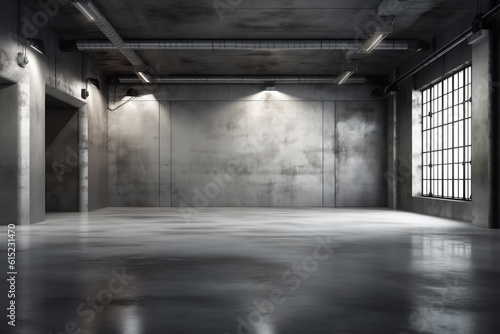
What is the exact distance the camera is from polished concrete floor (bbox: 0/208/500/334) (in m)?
5.15

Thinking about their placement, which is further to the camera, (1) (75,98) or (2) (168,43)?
(1) (75,98)

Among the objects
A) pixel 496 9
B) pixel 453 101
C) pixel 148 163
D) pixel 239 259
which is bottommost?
pixel 239 259

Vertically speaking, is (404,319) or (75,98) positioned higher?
(75,98)

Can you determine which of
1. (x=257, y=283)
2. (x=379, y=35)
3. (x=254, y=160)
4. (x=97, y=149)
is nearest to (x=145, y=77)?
(x=97, y=149)

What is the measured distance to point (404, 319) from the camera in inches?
208

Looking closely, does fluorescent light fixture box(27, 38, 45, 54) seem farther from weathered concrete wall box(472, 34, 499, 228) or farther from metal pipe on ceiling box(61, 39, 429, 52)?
weathered concrete wall box(472, 34, 499, 228)

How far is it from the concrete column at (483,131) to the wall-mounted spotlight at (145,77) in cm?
1365

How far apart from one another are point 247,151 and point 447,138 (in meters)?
→ 10.3

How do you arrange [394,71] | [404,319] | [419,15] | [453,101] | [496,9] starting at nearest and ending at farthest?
[404,319] → [496,9] → [419,15] → [453,101] → [394,71]

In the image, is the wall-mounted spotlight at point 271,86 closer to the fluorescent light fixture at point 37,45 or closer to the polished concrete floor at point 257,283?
the fluorescent light fixture at point 37,45

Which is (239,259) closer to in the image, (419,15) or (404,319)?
(404,319)

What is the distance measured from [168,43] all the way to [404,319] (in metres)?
16.0

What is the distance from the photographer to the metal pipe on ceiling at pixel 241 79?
86.4 feet

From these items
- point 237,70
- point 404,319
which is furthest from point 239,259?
point 237,70
